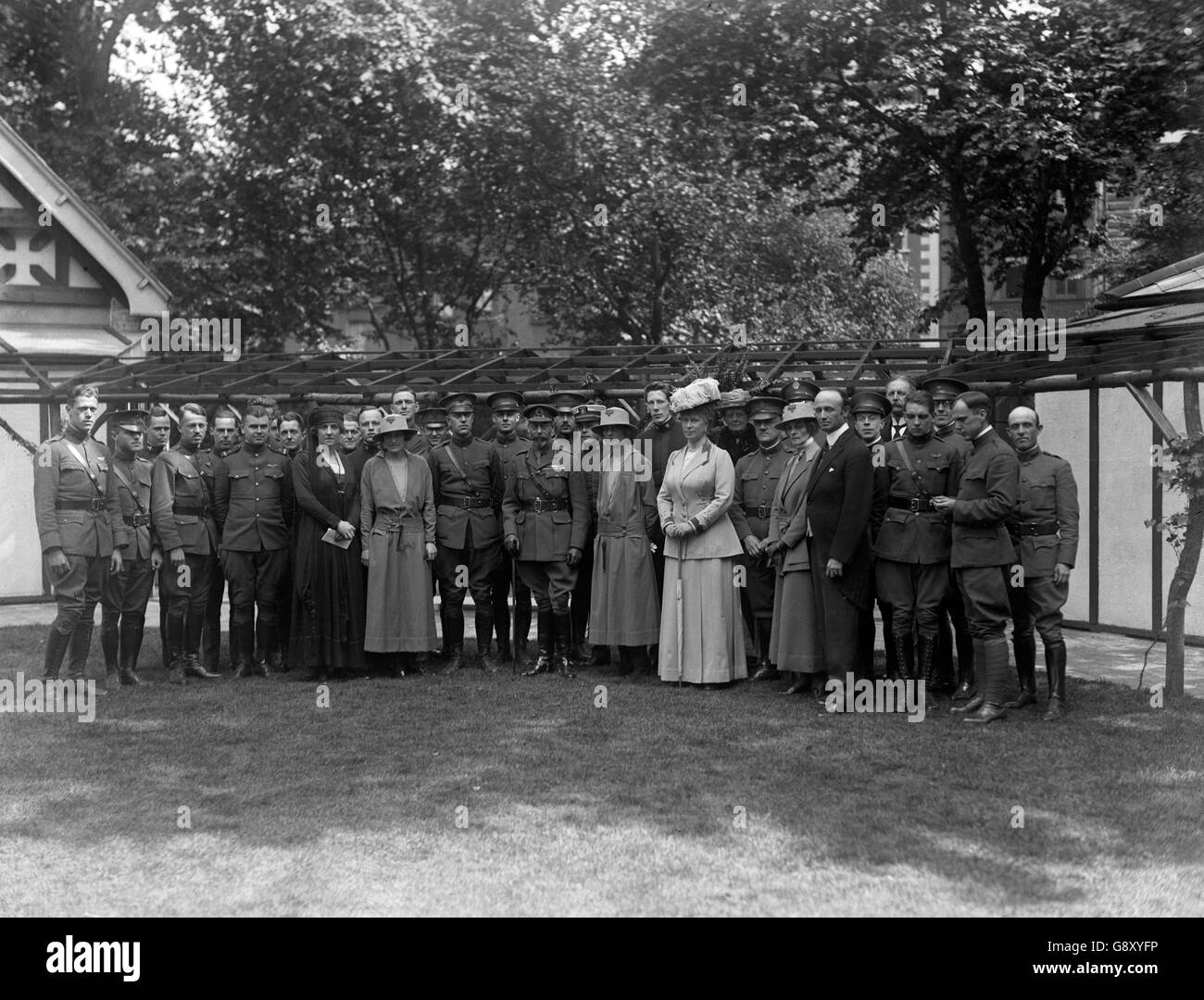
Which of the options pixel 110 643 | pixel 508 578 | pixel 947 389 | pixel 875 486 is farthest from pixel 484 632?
pixel 947 389

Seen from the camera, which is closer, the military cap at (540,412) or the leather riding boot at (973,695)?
the leather riding boot at (973,695)

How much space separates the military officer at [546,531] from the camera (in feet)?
32.9

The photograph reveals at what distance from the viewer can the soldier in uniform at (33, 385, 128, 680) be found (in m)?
9.26

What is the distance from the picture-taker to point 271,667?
1051 centimetres

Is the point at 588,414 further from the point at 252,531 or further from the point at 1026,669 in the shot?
the point at 1026,669

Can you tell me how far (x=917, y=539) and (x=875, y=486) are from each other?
473 millimetres

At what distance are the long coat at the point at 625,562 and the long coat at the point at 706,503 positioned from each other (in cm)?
36

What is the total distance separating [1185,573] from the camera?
29.7 ft

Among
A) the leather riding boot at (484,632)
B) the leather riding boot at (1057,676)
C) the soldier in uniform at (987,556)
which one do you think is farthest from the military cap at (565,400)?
the leather riding boot at (1057,676)

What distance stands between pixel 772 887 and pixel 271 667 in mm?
6280

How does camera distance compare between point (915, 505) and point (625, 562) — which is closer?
point (915, 505)

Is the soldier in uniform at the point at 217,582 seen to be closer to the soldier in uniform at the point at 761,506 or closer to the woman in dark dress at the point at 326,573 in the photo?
the woman in dark dress at the point at 326,573

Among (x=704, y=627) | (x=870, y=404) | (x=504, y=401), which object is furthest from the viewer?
(x=504, y=401)

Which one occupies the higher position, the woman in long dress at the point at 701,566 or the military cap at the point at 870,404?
the military cap at the point at 870,404
